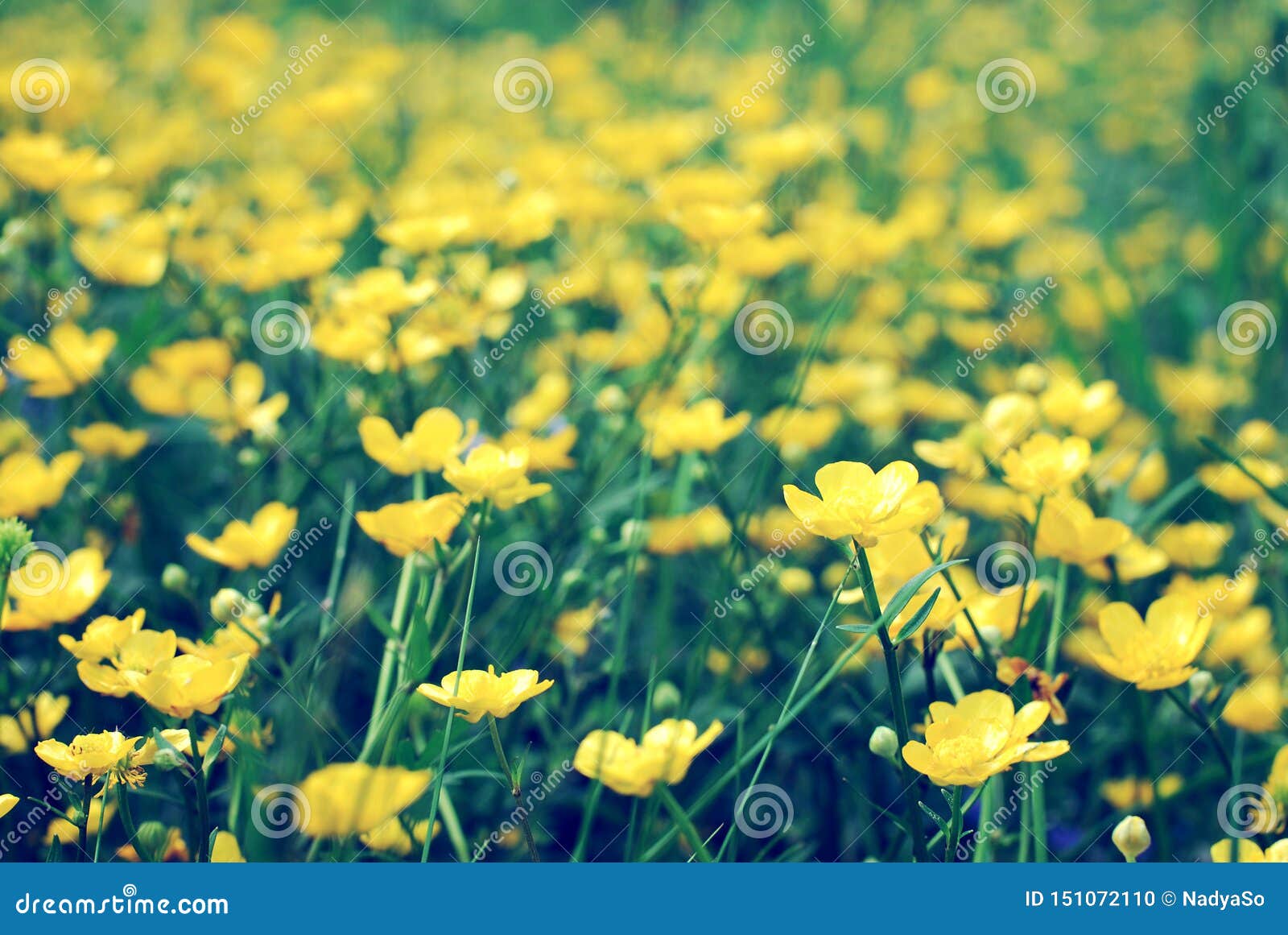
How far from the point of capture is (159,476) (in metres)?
1.88

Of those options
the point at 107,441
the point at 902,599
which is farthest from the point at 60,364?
the point at 902,599

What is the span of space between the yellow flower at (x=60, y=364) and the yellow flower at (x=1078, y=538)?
4.41ft

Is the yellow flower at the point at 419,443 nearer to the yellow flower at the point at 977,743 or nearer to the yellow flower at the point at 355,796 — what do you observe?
the yellow flower at the point at 355,796

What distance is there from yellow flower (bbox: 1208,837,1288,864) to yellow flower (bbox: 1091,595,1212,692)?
0.56 ft

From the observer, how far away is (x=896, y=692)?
3.32 feet

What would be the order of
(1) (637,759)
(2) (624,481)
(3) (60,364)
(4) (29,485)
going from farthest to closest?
(2) (624,481)
(3) (60,364)
(4) (29,485)
(1) (637,759)

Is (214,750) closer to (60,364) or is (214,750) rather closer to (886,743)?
(886,743)

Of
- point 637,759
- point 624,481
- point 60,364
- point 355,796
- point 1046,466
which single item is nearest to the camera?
point 355,796

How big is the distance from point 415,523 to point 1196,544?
1162 mm

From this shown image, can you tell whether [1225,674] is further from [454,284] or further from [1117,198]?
[1117,198]

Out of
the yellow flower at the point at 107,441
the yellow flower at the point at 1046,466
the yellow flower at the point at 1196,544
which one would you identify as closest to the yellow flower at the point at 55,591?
the yellow flower at the point at 107,441

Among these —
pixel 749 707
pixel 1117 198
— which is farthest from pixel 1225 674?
pixel 1117 198

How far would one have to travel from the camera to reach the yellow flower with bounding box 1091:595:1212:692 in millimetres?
1090

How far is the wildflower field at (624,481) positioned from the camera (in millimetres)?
1114
